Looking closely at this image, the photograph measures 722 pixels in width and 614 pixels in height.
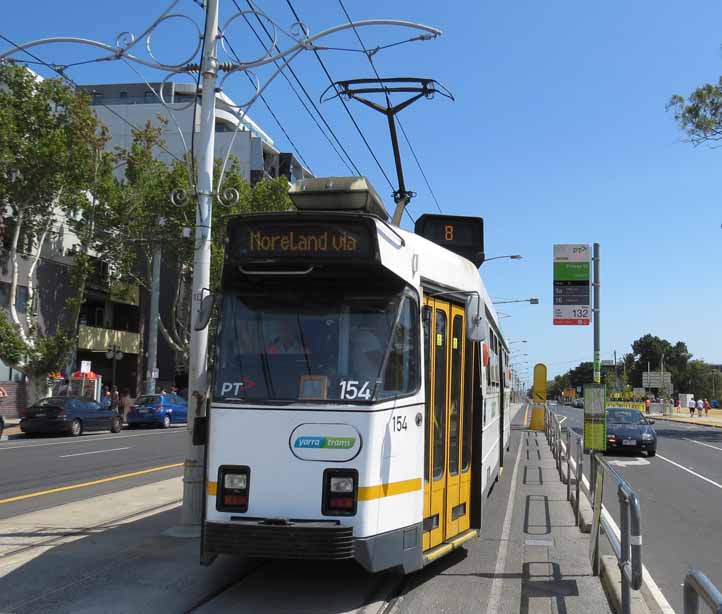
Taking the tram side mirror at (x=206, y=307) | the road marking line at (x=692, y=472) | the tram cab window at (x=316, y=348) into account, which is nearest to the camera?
the tram cab window at (x=316, y=348)

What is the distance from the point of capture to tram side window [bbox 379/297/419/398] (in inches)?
260

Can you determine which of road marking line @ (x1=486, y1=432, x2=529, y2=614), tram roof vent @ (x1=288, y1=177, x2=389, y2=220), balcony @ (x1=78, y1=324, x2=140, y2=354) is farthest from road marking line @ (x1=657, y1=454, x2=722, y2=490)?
balcony @ (x1=78, y1=324, x2=140, y2=354)

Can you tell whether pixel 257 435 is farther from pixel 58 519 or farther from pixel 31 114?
pixel 31 114

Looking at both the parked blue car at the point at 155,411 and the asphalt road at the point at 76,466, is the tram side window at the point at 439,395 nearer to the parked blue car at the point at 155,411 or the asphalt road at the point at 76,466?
the asphalt road at the point at 76,466

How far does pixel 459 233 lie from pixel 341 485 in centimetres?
854

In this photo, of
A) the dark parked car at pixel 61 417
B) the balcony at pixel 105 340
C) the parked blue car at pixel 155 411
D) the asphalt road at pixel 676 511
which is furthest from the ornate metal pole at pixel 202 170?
the balcony at pixel 105 340

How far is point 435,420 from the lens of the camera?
7359mm

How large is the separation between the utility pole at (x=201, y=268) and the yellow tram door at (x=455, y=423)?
288 centimetres

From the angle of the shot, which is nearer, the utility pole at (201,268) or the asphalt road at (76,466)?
the utility pole at (201,268)

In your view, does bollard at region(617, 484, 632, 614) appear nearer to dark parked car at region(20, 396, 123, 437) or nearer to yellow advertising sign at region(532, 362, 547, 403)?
dark parked car at region(20, 396, 123, 437)

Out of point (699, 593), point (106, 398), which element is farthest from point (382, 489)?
point (106, 398)

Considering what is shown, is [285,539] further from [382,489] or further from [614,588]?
[614,588]

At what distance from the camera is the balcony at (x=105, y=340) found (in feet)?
150

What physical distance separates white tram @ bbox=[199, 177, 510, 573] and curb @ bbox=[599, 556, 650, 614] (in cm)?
145
